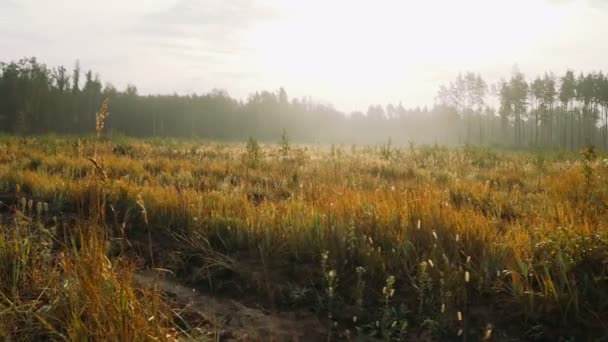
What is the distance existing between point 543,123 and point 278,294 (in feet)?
Result: 260

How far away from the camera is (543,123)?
70.8 metres

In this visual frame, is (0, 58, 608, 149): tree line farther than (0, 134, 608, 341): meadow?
Yes

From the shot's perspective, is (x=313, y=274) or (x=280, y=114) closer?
(x=313, y=274)

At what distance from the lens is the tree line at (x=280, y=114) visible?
61094 millimetres

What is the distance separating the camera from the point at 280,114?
9662cm

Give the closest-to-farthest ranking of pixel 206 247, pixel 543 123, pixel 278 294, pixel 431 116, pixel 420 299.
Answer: pixel 420 299
pixel 278 294
pixel 206 247
pixel 543 123
pixel 431 116

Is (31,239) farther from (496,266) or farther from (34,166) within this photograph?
(34,166)

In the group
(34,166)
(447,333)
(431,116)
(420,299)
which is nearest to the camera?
(447,333)

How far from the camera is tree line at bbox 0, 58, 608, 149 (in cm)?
6109

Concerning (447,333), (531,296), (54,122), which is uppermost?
(54,122)

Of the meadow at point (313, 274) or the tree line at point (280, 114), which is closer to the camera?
the meadow at point (313, 274)

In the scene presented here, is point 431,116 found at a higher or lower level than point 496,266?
higher

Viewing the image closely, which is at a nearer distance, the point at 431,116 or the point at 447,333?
the point at 447,333

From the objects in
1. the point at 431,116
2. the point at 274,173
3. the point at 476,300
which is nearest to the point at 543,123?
the point at 431,116
